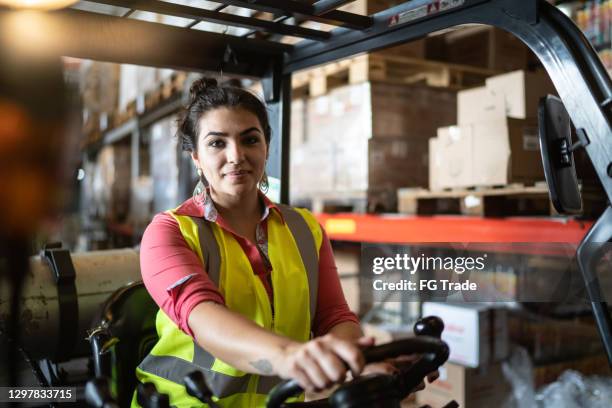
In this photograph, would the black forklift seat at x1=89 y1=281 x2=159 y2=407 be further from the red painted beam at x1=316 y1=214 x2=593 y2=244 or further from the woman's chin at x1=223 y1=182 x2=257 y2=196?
the red painted beam at x1=316 y1=214 x2=593 y2=244

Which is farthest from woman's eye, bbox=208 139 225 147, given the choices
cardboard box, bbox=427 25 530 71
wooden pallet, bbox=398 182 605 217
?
cardboard box, bbox=427 25 530 71

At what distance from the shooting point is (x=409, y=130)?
4.15 metres

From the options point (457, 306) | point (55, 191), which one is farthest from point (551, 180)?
point (457, 306)

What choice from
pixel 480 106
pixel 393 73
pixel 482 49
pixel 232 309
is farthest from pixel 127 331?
pixel 482 49

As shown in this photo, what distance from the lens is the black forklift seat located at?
1745mm

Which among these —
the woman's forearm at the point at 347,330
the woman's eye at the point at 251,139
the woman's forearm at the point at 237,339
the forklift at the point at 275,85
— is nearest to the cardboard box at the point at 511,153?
the forklift at the point at 275,85

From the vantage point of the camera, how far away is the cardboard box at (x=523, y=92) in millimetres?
3314

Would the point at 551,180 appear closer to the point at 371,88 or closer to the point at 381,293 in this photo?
the point at 381,293

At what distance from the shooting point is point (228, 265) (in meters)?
1.65

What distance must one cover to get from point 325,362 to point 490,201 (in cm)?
263

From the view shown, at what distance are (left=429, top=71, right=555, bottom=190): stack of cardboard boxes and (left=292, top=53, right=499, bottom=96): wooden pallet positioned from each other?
2.31ft

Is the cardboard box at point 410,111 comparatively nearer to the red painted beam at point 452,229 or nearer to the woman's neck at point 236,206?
the red painted beam at point 452,229

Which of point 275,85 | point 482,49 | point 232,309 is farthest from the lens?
point 482,49

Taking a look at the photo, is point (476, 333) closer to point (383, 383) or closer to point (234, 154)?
point (234, 154)
